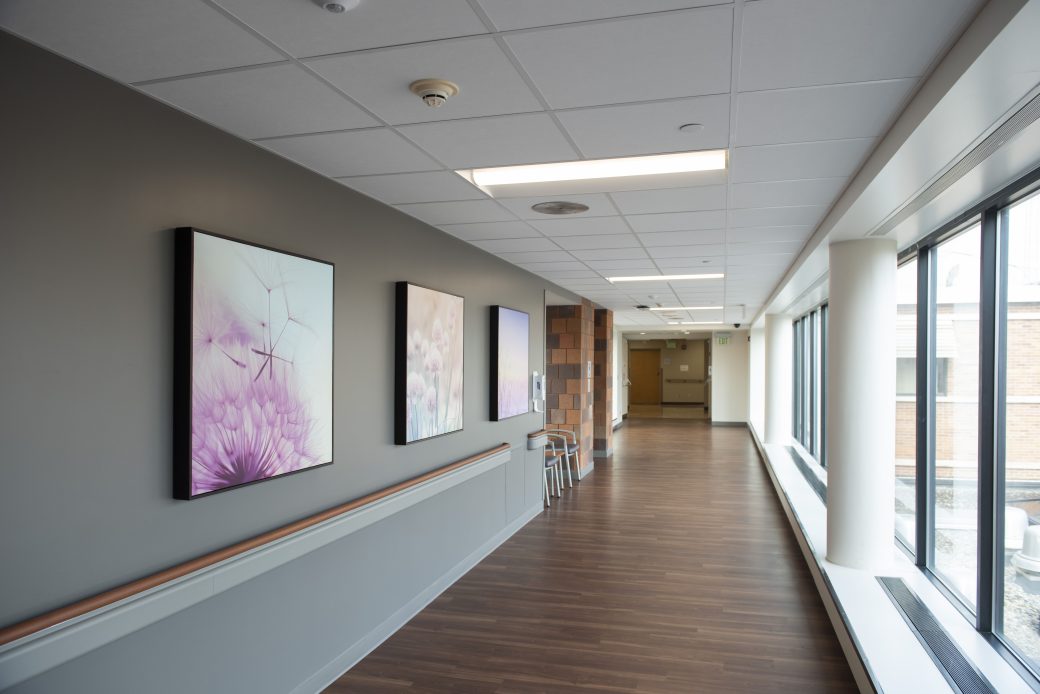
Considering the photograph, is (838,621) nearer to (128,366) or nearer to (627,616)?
(627,616)

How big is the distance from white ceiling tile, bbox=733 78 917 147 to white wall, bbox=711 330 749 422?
1639 cm

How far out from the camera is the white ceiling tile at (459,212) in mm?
3963

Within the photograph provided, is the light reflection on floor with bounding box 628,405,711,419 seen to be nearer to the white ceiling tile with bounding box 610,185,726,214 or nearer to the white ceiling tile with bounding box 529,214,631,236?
the white ceiling tile with bounding box 529,214,631,236

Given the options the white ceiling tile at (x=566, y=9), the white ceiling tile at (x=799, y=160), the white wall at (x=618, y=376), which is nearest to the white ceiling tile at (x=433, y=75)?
the white ceiling tile at (x=566, y=9)

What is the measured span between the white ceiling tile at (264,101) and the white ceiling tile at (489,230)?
1962 mm

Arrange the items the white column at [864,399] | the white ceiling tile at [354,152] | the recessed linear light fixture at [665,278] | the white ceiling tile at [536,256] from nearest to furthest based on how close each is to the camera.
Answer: the white ceiling tile at [354,152]
the white column at [864,399]
the white ceiling tile at [536,256]
the recessed linear light fixture at [665,278]

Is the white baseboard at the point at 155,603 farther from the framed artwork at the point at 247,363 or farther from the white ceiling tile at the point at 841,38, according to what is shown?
the white ceiling tile at the point at 841,38

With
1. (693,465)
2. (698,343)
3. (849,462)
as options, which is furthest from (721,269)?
(698,343)

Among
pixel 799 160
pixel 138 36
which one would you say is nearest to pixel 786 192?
pixel 799 160

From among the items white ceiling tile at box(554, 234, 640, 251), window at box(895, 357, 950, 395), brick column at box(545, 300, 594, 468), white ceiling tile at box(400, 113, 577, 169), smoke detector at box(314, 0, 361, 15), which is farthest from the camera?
brick column at box(545, 300, 594, 468)

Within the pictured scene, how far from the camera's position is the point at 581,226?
4562 millimetres

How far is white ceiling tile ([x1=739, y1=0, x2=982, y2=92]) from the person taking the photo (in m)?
1.71

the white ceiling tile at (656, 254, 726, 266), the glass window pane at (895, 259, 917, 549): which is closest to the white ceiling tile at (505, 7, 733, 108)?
the glass window pane at (895, 259, 917, 549)

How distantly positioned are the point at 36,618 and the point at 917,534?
4.80 m
